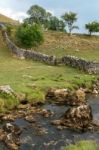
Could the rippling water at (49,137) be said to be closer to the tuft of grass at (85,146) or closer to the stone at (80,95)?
the tuft of grass at (85,146)

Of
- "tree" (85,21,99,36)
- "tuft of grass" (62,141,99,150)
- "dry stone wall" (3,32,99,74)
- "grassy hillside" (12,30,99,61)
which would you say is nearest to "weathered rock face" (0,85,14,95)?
"tuft of grass" (62,141,99,150)

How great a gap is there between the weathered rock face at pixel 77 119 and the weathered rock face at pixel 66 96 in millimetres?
7266

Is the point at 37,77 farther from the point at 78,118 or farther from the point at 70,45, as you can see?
the point at 70,45

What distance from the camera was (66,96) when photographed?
51781 millimetres

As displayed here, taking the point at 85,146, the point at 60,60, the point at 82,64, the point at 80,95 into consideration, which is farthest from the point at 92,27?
the point at 85,146

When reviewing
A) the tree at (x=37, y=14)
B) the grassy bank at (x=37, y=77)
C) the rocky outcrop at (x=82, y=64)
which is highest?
the tree at (x=37, y=14)

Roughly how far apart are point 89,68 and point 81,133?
31278 millimetres

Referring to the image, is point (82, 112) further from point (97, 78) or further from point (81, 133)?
point (97, 78)

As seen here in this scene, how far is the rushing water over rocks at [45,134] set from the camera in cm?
3500

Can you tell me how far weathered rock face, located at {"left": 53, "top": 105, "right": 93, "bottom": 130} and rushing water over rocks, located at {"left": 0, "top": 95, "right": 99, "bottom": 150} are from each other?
44.5 inches

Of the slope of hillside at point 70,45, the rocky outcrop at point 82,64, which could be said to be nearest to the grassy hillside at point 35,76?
the rocky outcrop at point 82,64

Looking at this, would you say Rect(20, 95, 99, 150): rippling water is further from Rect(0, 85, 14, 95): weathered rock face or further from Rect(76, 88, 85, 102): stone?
Rect(76, 88, 85, 102): stone

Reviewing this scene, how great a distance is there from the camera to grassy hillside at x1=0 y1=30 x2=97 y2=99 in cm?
5409

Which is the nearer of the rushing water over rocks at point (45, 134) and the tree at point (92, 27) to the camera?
the rushing water over rocks at point (45, 134)
